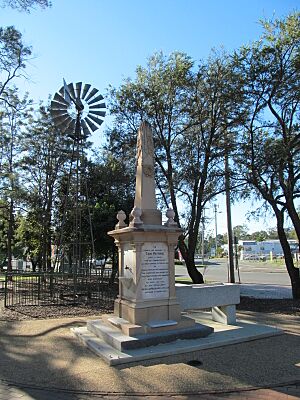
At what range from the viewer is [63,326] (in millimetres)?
9617

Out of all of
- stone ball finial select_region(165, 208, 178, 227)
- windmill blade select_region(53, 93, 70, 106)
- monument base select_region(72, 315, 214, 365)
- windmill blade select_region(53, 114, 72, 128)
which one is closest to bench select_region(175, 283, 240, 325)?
monument base select_region(72, 315, 214, 365)

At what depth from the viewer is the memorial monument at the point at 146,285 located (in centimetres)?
766

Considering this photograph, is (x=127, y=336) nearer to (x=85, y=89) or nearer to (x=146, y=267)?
(x=146, y=267)

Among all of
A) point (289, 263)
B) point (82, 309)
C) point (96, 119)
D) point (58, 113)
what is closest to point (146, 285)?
point (82, 309)

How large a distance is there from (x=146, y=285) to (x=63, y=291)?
907 centimetres

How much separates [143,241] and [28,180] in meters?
16.0

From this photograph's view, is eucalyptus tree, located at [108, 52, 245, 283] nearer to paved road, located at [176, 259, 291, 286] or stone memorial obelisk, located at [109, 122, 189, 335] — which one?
stone memorial obelisk, located at [109, 122, 189, 335]

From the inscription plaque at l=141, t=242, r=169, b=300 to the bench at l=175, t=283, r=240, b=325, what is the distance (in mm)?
604

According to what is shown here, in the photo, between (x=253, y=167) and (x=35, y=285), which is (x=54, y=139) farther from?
(x=253, y=167)

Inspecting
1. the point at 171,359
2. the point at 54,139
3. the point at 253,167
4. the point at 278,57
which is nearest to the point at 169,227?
the point at 171,359

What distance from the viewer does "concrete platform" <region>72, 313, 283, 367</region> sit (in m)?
6.55

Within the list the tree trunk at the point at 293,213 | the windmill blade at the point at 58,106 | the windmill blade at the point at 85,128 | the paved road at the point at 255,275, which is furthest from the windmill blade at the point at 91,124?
the paved road at the point at 255,275

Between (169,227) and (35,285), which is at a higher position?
(169,227)

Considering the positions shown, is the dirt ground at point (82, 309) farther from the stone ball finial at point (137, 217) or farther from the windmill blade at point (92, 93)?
the windmill blade at point (92, 93)
